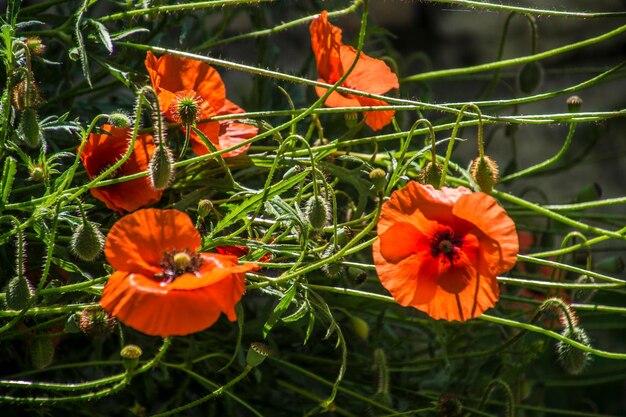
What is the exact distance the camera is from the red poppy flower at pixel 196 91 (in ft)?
3.55

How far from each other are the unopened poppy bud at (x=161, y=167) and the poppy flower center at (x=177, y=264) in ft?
0.25

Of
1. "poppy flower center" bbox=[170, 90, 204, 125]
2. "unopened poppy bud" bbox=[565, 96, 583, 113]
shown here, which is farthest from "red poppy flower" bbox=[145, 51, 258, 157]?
"unopened poppy bud" bbox=[565, 96, 583, 113]

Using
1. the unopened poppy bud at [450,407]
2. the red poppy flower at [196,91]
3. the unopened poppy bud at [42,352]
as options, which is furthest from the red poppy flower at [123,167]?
the unopened poppy bud at [450,407]

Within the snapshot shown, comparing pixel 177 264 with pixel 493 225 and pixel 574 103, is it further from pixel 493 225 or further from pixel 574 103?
pixel 574 103

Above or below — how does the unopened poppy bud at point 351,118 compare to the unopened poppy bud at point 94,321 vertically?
above

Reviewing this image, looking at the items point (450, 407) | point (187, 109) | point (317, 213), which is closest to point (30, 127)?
point (187, 109)

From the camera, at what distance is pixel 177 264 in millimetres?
892

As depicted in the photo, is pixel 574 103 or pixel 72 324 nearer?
pixel 72 324

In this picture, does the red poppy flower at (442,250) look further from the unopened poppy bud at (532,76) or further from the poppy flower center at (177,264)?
the unopened poppy bud at (532,76)

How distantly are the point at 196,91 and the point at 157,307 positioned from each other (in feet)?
1.16

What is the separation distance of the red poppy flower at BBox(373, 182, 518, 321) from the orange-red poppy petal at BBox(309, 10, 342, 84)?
28cm

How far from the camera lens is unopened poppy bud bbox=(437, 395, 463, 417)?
1146 millimetres

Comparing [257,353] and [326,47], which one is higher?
[326,47]

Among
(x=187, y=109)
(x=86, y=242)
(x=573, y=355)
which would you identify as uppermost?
(x=187, y=109)
